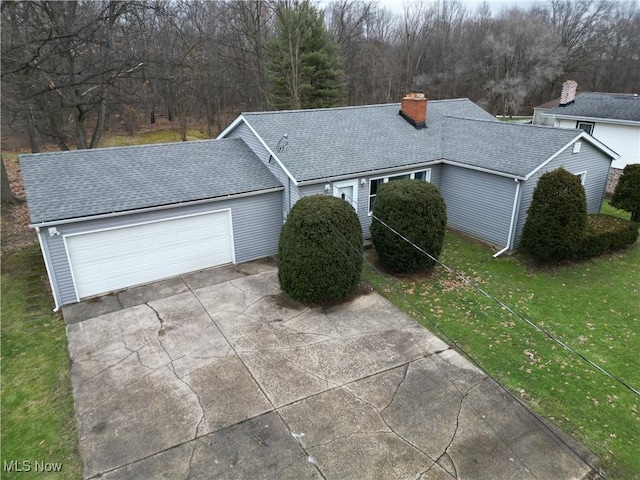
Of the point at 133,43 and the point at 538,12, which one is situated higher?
the point at 538,12

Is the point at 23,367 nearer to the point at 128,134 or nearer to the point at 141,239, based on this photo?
the point at 141,239

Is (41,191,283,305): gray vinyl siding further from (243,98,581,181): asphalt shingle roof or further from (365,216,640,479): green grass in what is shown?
(365,216,640,479): green grass

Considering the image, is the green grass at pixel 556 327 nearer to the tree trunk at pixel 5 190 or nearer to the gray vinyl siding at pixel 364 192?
the gray vinyl siding at pixel 364 192

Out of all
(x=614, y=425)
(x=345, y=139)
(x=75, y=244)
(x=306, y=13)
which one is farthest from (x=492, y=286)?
(x=306, y=13)

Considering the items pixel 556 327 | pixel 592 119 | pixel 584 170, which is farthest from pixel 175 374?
pixel 592 119

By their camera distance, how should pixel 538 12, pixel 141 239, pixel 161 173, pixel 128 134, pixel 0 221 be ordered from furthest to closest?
pixel 538 12, pixel 128 134, pixel 0 221, pixel 161 173, pixel 141 239

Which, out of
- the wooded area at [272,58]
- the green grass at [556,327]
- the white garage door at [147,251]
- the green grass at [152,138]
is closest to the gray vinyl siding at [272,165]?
the white garage door at [147,251]

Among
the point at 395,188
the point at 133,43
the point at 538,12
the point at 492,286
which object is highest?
the point at 538,12
